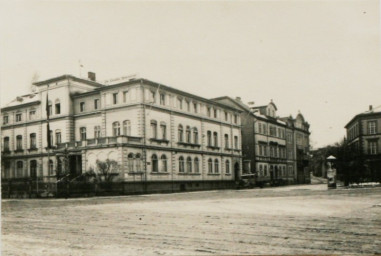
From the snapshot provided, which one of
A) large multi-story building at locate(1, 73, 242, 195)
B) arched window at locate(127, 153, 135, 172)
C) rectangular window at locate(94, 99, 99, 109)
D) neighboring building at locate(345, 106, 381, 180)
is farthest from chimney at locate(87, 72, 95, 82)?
neighboring building at locate(345, 106, 381, 180)

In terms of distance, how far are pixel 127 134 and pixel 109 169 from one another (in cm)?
401

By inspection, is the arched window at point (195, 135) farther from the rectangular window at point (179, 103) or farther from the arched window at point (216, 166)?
the arched window at point (216, 166)

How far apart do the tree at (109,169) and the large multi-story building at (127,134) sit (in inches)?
16.1

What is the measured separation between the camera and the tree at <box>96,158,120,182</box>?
32.7 meters

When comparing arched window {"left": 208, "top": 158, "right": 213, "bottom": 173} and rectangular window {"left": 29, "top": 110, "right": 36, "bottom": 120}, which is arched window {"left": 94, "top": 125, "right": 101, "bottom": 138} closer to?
rectangular window {"left": 29, "top": 110, "right": 36, "bottom": 120}

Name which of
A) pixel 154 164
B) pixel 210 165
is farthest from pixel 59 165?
pixel 210 165

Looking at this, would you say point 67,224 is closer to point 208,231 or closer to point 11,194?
point 208,231

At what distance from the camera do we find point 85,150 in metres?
35.4

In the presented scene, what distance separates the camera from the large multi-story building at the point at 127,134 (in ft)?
114

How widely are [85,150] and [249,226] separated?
2830cm

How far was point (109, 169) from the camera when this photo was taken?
33.1 m

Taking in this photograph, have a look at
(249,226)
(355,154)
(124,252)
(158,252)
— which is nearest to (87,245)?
(124,252)

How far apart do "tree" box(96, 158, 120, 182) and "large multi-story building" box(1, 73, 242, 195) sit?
0.41m

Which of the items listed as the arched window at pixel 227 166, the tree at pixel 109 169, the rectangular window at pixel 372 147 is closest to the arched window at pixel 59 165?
the tree at pixel 109 169
